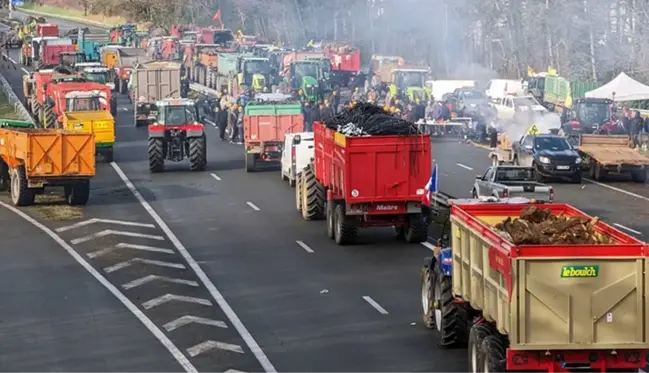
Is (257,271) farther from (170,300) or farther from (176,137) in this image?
(176,137)

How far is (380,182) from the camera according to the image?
30203 millimetres

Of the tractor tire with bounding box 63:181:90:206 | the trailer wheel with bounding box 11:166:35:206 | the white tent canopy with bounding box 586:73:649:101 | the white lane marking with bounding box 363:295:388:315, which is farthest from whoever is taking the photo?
the white tent canopy with bounding box 586:73:649:101

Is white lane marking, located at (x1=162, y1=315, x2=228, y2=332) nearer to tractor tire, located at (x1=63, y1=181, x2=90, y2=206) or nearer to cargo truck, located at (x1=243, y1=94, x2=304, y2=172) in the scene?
tractor tire, located at (x1=63, y1=181, x2=90, y2=206)

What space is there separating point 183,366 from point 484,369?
5.05 metres

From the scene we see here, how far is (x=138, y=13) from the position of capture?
12731cm

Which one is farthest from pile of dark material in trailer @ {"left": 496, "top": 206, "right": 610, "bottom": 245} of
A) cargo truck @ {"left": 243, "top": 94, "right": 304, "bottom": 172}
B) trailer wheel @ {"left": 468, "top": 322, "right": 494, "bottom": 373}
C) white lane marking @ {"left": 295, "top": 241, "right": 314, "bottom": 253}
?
cargo truck @ {"left": 243, "top": 94, "right": 304, "bottom": 172}

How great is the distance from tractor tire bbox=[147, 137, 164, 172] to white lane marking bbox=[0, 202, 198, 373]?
8.58 meters

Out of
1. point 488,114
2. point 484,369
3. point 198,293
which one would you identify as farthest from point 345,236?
point 488,114

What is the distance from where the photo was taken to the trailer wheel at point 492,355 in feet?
56.4

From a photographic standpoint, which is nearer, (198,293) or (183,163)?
(198,293)

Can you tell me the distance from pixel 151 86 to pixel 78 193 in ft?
83.1

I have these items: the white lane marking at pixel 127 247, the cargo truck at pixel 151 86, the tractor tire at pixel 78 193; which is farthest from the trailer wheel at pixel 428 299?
the cargo truck at pixel 151 86

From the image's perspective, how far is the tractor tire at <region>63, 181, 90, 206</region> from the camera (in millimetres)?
38156

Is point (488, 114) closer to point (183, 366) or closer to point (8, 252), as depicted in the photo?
point (8, 252)
